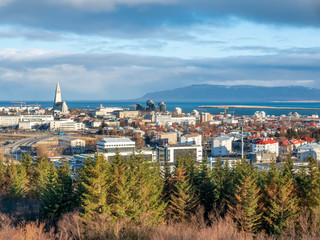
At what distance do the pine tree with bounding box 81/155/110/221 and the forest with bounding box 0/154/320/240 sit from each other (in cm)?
2

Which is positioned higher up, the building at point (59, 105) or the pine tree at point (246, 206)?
the building at point (59, 105)

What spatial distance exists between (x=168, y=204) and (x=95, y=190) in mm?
2135

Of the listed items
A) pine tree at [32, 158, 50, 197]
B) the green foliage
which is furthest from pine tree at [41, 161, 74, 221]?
pine tree at [32, 158, 50, 197]

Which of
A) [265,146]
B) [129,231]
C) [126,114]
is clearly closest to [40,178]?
[129,231]

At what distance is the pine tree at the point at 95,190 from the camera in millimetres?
7328

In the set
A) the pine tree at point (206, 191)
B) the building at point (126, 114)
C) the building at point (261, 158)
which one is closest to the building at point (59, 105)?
the building at point (126, 114)

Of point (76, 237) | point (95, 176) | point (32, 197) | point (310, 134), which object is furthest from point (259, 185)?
point (310, 134)

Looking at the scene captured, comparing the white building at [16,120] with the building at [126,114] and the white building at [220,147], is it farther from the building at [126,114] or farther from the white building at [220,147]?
Answer: the white building at [220,147]

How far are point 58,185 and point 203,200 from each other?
314 centimetres

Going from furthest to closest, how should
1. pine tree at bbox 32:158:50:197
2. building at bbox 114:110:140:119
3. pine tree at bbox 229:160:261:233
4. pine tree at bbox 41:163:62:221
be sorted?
building at bbox 114:110:140:119
pine tree at bbox 32:158:50:197
pine tree at bbox 41:163:62:221
pine tree at bbox 229:160:261:233

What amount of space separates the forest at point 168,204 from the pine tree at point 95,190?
0.06 feet

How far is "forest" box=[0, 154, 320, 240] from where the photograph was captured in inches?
278

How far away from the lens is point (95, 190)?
752 centimetres

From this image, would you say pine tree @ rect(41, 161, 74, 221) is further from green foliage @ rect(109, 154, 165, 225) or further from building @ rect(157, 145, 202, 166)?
building @ rect(157, 145, 202, 166)
